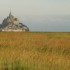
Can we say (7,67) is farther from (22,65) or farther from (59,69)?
(59,69)

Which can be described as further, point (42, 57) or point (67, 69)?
point (42, 57)

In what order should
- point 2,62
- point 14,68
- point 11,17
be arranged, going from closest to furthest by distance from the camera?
point 14,68 → point 2,62 → point 11,17

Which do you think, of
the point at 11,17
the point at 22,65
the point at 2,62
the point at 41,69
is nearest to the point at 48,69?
the point at 41,69

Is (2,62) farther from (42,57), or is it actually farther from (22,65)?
(42,57)

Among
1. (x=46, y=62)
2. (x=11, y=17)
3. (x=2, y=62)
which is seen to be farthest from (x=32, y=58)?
(x=11, y=17)

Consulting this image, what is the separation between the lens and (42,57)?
10797 millimetres

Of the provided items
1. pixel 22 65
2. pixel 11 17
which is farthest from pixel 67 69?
pixel 11 17

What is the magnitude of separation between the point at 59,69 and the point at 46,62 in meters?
0.91

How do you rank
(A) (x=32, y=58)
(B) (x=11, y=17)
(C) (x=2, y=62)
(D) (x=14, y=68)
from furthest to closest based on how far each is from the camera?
(B) (x=11, y=17) < (A) (x=32, y=58) < (C) (x=2, y=62) < (D) (x=14, y=68)

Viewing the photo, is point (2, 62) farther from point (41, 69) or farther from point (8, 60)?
point (41, 69)

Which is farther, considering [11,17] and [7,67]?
[11,17]

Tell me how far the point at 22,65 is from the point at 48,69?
859mm

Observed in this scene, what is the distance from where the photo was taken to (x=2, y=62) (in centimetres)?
954

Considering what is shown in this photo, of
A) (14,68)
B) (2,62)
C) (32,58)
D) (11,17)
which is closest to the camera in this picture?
(14,68)
